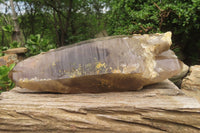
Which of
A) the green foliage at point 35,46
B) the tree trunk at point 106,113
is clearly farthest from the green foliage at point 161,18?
the green foliage at point 35,46

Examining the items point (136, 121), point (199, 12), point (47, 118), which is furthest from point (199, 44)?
point (47, 118)

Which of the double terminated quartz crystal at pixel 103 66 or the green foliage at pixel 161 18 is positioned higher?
the green foliage at pixel 161 18

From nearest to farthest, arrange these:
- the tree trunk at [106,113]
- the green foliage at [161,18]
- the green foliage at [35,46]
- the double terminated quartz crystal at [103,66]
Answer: the tree trunk at [106,113] → the double terminated quartz crystal at [103,66] → the green foliage at [161,18] → the green foliage at [35,46]

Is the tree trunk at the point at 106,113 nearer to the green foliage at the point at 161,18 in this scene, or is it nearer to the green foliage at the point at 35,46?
the green foliage at the point at 161,18

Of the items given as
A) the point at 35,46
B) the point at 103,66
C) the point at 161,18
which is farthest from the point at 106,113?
the point at 35,46

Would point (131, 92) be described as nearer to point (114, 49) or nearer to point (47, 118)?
point (114, 49)

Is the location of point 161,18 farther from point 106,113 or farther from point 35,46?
point 35,46
